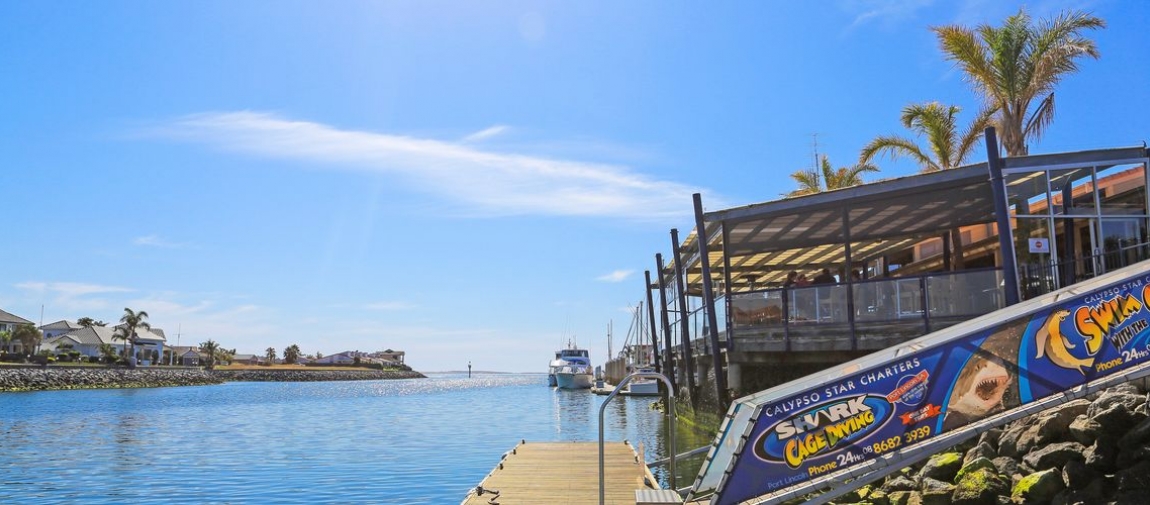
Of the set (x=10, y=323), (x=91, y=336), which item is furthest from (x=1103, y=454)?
(x=91, y=336)

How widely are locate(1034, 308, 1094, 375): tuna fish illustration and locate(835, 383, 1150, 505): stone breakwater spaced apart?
113cm

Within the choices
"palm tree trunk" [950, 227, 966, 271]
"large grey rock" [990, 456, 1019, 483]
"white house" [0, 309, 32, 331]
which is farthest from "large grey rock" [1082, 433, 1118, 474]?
"white house" [0, 309, 32, 331]

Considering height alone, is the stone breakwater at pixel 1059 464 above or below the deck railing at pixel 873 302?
below

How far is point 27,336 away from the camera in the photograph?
107 metres

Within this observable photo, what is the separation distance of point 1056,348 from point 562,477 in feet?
27.7

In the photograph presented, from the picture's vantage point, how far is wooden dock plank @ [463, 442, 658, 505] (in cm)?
1304

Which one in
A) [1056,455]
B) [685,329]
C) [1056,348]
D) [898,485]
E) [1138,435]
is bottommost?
[898,485]

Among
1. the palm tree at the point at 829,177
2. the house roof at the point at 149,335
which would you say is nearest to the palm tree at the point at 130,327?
the house roof at the point at 149,335

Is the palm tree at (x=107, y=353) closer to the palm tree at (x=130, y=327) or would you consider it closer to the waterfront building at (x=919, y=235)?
the palm tree at (x=130, y=327)

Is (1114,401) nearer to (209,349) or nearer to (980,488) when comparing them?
(980,488)

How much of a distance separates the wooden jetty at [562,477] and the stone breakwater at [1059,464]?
4002 millimetres

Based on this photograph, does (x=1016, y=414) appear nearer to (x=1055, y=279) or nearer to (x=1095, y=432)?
(x=1095, y=432)

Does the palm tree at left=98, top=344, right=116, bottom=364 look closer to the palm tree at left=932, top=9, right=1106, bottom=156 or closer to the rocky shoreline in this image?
the rocky shoreline

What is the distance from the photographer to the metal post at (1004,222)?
1512 centimetres
